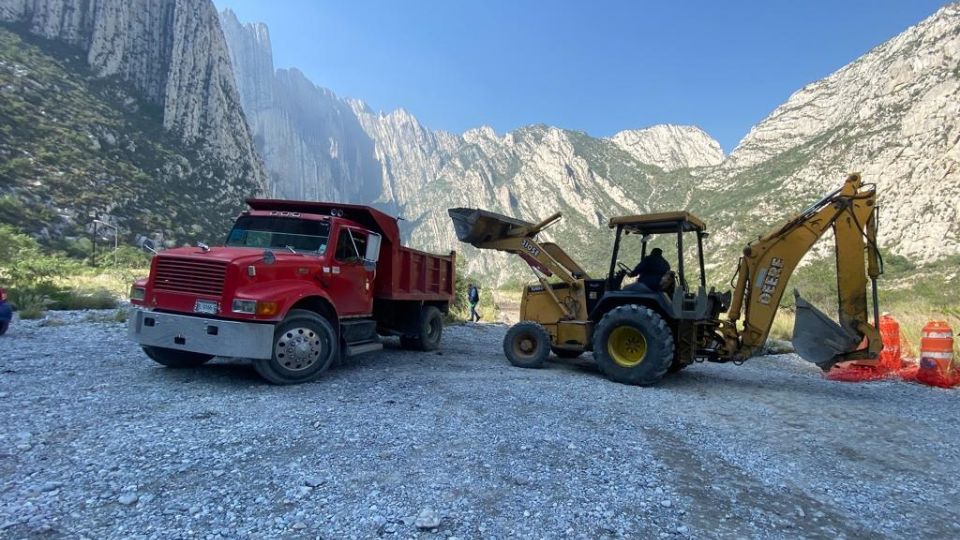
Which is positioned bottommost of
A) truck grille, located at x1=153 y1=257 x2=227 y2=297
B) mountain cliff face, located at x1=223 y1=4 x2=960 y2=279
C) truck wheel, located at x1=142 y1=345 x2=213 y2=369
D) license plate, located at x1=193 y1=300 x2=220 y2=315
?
truck wheel, located at x1=142 y1=345 x2=213 y2=369

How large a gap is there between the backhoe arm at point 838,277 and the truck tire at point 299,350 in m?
6.07

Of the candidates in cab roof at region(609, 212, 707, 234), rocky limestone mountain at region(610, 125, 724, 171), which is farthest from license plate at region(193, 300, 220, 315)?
rocky limestone mountain at region(610, 125, 724, 171)

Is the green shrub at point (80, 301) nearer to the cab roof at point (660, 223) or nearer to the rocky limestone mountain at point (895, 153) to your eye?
the cab roof at point (660, 223)

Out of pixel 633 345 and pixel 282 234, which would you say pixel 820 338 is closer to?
pixel 633 345

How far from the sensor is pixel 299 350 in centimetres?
610

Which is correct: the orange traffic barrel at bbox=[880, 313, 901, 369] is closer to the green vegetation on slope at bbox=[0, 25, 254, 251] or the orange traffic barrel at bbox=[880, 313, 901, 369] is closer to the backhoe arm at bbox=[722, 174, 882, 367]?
the backhoe arm at bbox=[722, 174, 882, 367]

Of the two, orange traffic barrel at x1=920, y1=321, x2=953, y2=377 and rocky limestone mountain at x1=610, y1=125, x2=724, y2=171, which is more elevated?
rocky limestone mountain at x1=610, y1=125, x2=724, y2=171

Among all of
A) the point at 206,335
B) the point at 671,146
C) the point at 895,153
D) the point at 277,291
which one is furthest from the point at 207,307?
the point at 671,146

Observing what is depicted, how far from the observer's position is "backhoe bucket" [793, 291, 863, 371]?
6.82 metres

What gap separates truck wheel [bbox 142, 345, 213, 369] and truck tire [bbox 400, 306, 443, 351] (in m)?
4.01

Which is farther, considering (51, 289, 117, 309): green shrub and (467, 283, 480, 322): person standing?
(467, 283, 480, 322): person standing

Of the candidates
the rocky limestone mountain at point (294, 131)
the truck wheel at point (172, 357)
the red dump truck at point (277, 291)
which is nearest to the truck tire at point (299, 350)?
the red dump truck at point (277, 291)

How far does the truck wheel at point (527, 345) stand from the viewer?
838 centimetres

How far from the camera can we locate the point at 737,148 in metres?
86.3
